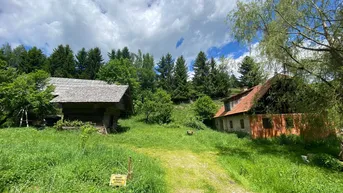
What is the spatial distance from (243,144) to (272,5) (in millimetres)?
9232

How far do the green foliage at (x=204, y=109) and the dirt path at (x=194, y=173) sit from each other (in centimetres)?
1759

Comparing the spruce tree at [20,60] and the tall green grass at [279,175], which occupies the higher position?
the spruce tree at [20,60]

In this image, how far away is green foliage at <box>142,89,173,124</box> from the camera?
27.2 meters

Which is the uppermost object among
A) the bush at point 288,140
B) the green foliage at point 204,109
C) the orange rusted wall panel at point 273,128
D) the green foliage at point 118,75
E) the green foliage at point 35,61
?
the green foliage at point 35,61

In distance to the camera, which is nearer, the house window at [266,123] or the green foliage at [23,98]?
the green foliage at [23,98]

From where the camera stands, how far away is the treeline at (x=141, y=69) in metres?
42.0

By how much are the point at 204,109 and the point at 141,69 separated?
23.4 meters

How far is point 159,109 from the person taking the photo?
89.5ft

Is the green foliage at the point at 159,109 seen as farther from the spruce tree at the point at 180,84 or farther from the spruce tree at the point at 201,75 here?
the spruce tree at the point at 201,75

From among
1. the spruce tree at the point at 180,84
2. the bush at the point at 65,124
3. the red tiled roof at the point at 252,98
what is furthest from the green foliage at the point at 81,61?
the red tiled roof at the point at 252,98

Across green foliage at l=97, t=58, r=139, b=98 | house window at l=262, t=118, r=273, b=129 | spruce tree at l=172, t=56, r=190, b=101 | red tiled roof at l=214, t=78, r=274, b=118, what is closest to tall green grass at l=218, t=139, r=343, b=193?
red tiled roof at l=214, t=78, r=274, b=118

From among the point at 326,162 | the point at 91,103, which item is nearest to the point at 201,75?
the point at 91,103

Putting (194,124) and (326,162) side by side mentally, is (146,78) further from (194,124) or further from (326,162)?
(326,162)

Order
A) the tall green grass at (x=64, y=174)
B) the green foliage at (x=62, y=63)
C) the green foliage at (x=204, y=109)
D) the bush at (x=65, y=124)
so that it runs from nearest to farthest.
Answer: the tall green grass at (x=64, y=174) < the bush at (x=65, y=124) < the green foliage at (x=204, y=109) < the green foliage at (x=62, y=63)
